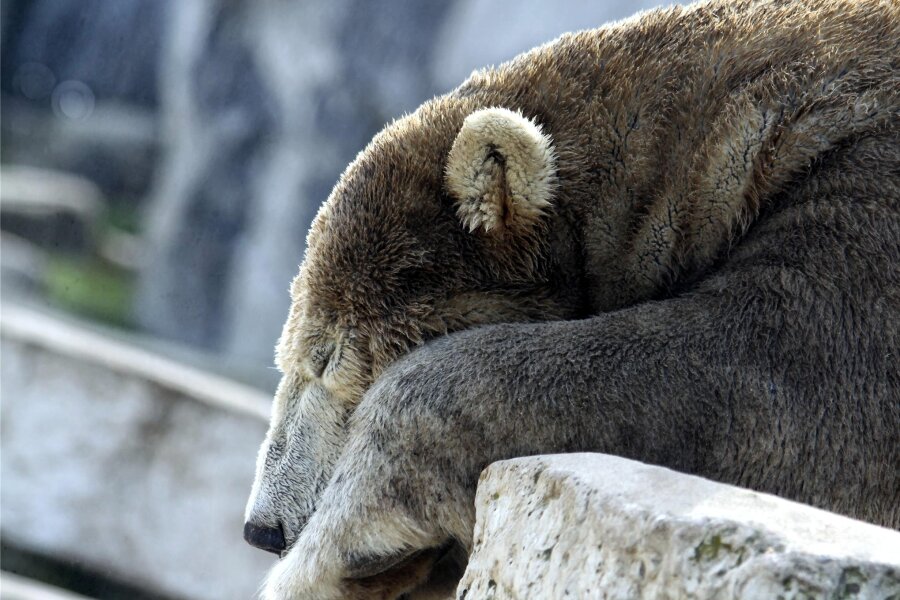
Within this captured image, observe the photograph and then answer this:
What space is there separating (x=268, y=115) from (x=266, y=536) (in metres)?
9.21

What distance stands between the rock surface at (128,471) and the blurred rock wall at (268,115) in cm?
453

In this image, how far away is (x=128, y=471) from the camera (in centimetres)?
604

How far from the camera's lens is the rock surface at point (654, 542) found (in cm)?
144

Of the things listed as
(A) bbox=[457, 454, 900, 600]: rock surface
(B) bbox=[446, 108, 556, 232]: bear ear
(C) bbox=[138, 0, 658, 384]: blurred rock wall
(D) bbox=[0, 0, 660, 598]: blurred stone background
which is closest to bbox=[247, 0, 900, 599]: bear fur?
(B) bbox=[446, 108, 556, 232]: bear ear

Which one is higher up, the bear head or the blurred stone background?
the blurred stone background

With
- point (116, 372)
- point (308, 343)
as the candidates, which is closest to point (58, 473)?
point (116, 372)

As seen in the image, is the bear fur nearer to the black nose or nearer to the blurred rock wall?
the black nose

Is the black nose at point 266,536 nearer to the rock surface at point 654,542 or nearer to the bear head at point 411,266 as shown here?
the bear head at point 411,266

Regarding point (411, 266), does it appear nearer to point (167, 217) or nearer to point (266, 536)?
point (266, 536)

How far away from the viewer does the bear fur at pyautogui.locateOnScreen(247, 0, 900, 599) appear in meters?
2.52

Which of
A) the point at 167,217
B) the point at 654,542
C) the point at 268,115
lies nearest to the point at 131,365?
the point at 654,542

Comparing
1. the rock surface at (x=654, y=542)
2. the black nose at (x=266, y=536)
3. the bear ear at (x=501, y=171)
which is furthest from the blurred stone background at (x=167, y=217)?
the rock surface at (x=654, y=542)

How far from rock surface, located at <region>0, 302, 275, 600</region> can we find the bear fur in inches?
117

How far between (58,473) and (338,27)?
6.18 m
